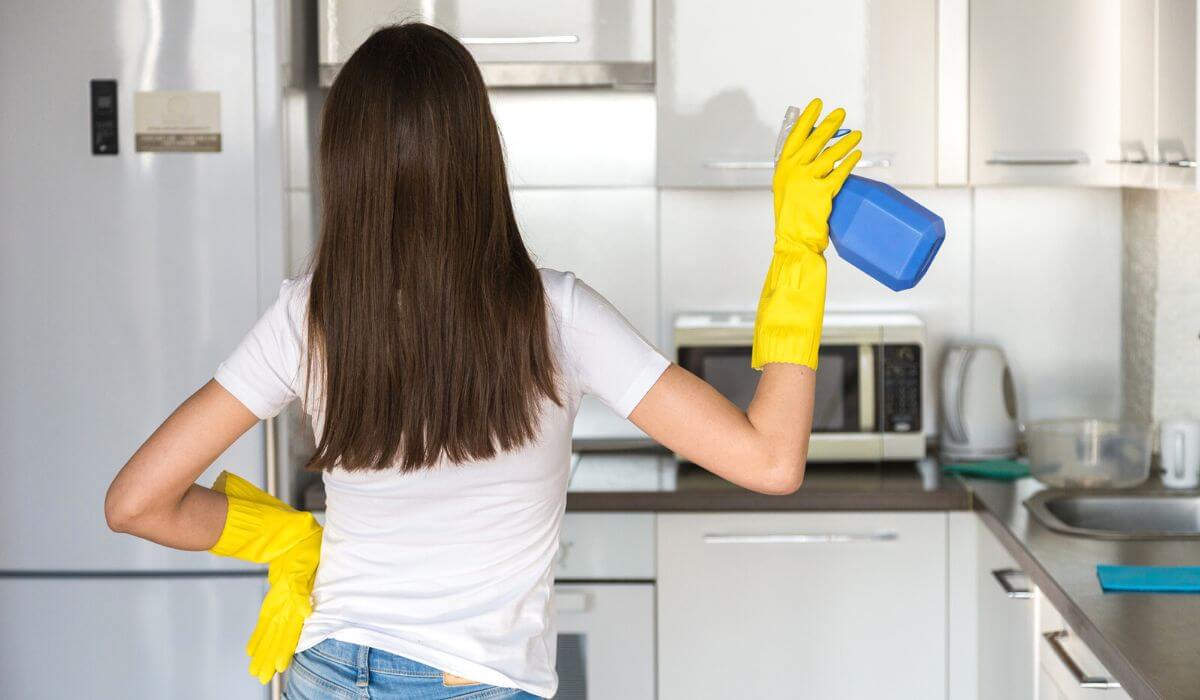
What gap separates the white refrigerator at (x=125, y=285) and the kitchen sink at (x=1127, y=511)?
1453mm

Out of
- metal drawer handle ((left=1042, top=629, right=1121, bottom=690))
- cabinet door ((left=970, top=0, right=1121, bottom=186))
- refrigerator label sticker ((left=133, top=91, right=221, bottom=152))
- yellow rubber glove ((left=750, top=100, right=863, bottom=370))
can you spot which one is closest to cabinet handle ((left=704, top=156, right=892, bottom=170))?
cabinet door ((left=970, top=0, right=1121, bottom=186))

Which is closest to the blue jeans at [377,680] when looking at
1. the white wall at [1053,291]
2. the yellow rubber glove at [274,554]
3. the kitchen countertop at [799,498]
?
the yellow rubber glove at [274,554]

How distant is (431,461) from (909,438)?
163 cm

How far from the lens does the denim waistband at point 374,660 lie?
4.52ft

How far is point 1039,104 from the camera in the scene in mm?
2660

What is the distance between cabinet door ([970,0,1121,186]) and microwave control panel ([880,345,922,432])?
408 mm

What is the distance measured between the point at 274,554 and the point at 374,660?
11.3 inches

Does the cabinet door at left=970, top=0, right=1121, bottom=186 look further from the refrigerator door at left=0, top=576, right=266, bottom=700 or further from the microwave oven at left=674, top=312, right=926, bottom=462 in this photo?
the refrigerator door at left=0, top=576, right=266, bottom=700

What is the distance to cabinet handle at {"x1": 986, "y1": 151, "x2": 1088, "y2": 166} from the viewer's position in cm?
266

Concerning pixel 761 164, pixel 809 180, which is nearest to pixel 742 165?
pixel 761 164

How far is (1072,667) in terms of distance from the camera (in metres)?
1.79

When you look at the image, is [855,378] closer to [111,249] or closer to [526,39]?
[526,39]

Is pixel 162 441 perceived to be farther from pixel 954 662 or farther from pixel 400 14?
pixel 954 662

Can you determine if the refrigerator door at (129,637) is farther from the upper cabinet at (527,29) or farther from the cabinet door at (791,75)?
the cabinet door at (791,75)
